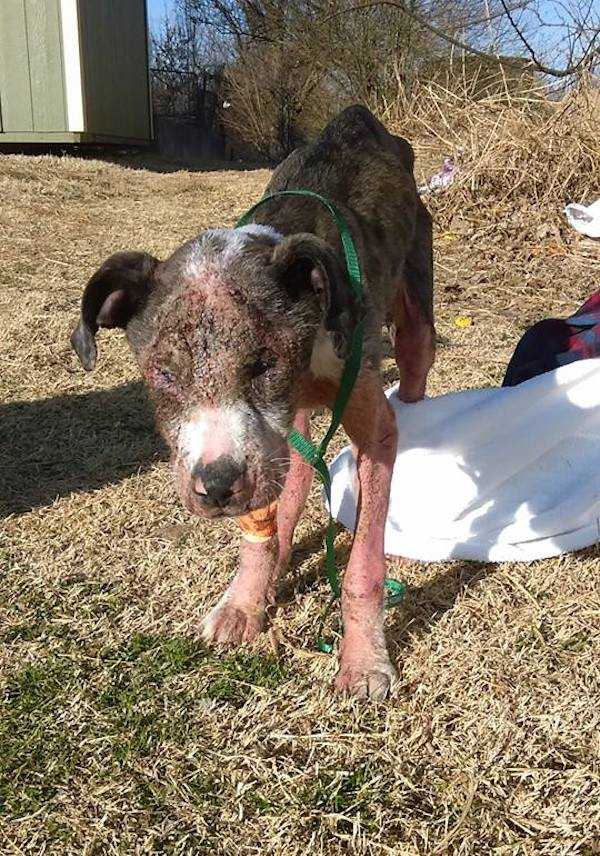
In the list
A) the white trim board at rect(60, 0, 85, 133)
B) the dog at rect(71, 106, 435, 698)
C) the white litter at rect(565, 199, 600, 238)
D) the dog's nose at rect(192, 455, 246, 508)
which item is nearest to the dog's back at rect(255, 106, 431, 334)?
the dog at rect(71, 106, 435, 698)

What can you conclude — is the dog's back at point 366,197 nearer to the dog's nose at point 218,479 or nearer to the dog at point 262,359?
the dog at point 262,359

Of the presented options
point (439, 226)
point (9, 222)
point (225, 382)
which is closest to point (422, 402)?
point (225, 382)

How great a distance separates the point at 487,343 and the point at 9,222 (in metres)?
5.50

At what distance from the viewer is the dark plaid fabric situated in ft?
12.1

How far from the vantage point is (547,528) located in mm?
3213

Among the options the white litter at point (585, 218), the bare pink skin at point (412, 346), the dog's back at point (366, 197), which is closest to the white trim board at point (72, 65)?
the white litter at point (585, 218)

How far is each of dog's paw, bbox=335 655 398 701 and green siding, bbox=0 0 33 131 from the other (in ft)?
42.1

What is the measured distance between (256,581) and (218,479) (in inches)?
Answer: 44.0

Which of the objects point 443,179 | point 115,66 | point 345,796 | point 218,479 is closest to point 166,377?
point 218,479

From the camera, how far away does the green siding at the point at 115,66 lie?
13391 millimetres

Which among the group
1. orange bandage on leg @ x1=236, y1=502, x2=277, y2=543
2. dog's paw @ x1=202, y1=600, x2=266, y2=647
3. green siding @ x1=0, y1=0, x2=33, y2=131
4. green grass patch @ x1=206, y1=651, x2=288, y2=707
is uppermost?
green siding @ x1=0, y1=0, x2=33, y2=131

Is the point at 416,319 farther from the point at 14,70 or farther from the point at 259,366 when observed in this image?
the point at 14,70

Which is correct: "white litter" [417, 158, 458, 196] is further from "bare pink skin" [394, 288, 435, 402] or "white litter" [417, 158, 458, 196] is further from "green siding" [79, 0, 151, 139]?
"green siding" [79, 0, 151, 139]

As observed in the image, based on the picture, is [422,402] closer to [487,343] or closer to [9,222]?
[487,343]
